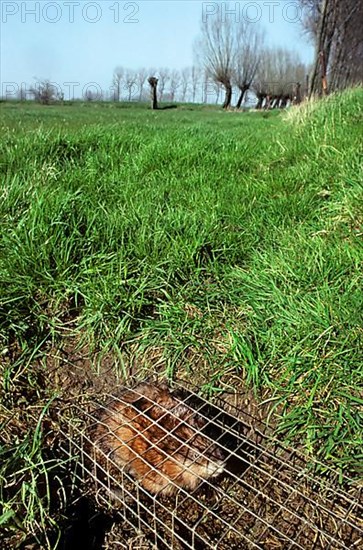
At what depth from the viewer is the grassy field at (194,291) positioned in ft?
4.83

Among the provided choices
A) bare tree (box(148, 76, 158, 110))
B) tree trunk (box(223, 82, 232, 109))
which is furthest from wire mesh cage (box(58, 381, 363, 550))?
tree trunk (box(223, 82, 232, 109))

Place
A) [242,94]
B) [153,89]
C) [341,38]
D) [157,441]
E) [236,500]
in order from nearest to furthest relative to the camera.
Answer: [236,500] < [157,441] < [341,38] < [153,89] < [242,94]

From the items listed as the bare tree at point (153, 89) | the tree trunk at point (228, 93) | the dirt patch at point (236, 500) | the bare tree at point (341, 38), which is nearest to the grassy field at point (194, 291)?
the dirt patch at point (236, 500)

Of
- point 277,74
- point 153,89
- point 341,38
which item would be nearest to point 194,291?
point 341,38

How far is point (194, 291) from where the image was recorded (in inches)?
75.2

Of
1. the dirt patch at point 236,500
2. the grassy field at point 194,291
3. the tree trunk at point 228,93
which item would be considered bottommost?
the dirt patch at point 236,500

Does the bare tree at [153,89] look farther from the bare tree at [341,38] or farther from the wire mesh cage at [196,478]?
the wire mesh cage at [196,478]

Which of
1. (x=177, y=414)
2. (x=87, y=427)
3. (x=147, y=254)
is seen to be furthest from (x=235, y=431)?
(x=147, y=254)

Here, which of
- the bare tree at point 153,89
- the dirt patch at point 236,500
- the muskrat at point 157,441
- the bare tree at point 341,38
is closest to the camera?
the dirt patch at point 236,500

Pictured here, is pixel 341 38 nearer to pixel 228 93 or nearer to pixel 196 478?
pixel 196 478

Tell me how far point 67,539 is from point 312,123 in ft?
12.8

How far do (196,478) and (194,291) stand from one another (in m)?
0.79

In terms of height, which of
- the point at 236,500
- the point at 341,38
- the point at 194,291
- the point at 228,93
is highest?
the point at 341,38

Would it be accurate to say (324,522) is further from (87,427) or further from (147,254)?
(147,254)
